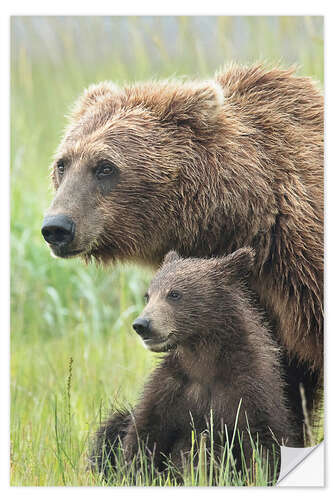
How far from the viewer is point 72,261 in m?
5.44

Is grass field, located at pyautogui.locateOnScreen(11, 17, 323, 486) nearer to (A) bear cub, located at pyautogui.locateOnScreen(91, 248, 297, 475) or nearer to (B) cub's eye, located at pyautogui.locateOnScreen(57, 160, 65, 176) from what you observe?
(A) bear cub, located at pyautogui.locateOnScreen(91, 248, 297, 475)

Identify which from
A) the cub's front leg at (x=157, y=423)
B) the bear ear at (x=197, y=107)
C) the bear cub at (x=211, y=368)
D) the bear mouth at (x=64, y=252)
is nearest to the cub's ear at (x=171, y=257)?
the bear cub at (x=211, y=368)

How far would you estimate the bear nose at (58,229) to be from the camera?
168 inches

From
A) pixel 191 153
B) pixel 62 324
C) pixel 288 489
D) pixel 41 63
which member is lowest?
pixel 288 489

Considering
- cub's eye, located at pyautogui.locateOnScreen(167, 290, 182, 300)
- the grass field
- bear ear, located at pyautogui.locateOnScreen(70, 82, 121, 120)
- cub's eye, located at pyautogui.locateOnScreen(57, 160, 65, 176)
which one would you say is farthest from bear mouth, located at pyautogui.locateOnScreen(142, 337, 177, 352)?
bear ear, located at pyautogui.locateOnScreen(70, 82, 121, 120)

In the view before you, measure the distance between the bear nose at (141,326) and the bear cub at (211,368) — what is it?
0.07 m

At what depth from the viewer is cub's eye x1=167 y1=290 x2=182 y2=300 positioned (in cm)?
425

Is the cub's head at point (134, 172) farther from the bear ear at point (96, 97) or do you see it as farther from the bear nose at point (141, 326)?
the bear nose at point (141, 326)

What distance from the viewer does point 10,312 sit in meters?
5.46

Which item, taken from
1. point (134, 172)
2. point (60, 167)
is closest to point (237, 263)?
point (134, 172)

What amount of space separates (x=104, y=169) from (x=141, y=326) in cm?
90
